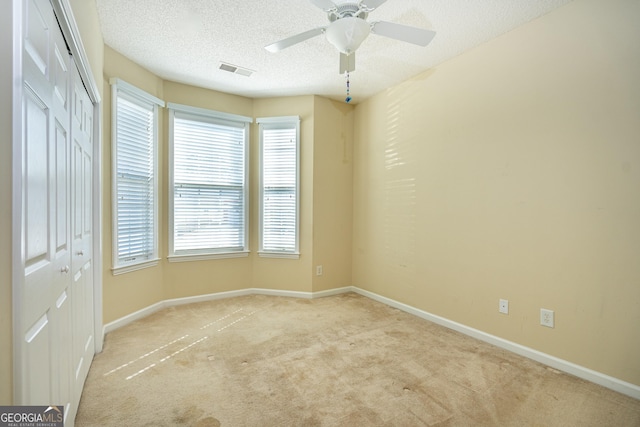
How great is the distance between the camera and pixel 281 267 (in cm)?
418

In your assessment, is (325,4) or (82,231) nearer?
(325,4)

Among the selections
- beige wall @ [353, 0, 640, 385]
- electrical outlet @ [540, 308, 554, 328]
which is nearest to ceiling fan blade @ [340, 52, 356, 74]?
beige wall @ [353, 0, 640, 385]

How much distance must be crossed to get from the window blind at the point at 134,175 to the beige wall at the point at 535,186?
112 inches

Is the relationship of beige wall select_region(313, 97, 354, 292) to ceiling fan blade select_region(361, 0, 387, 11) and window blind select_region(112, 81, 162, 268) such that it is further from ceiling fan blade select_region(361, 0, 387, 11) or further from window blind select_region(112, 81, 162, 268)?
ceiling fan blade select_region(361, 0, 387, 11)

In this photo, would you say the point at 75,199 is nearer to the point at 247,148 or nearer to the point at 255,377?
the point at 255,377

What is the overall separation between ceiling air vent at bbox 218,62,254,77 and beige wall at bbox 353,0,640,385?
5.80 ft

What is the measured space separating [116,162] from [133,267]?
106 centimetres

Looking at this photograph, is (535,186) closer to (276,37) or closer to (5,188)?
(276,37)

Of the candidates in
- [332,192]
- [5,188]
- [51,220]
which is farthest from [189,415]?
[332,192]

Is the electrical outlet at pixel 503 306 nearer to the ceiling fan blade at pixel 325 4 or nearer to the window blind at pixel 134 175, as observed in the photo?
the ceiling fan blade at pixel 325 4

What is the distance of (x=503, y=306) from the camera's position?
104 inches

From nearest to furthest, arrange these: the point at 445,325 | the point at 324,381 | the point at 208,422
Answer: the point at 208,422, the point at 324,381, the point at 445,325

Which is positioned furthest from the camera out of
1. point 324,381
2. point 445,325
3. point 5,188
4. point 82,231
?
point 445,325

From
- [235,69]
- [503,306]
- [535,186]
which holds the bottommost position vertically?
[503,306]
